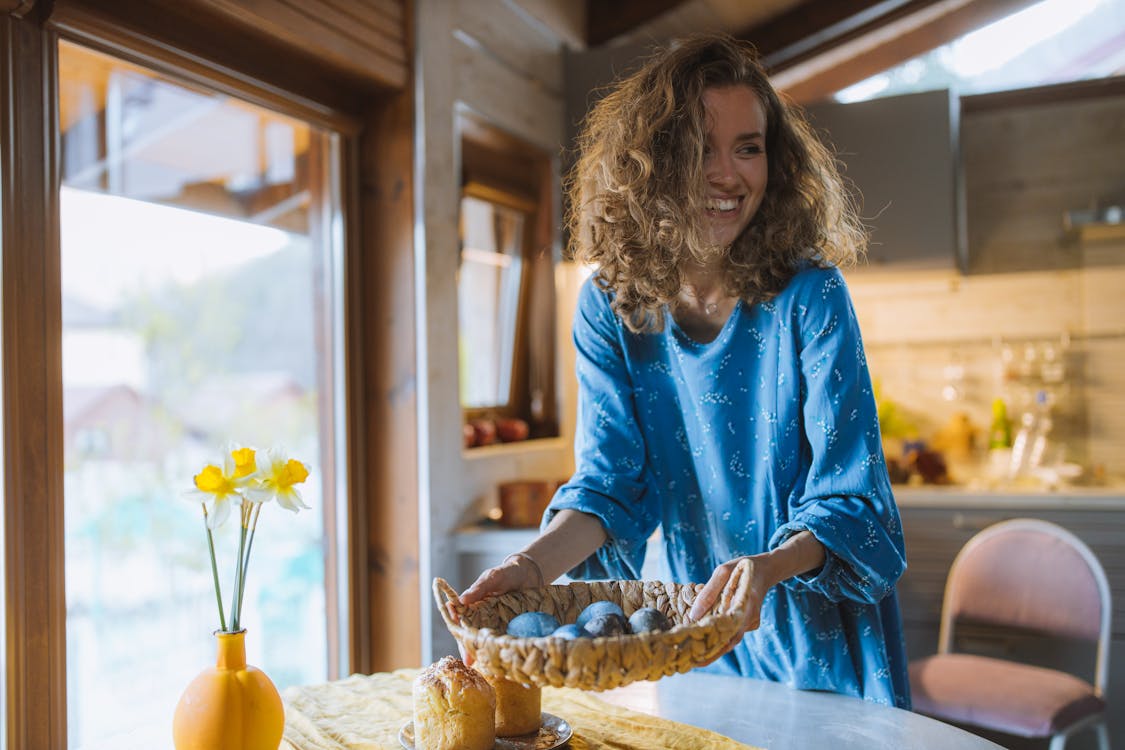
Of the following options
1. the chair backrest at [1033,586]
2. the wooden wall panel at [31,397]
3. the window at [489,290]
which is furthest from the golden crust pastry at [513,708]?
the window at [489,290]

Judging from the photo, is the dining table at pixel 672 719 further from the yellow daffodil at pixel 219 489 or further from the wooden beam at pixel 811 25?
the wooden beam at pixel 811 25

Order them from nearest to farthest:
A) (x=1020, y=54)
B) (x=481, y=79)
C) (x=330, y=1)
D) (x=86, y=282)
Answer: (x=330, y=1), (x=481, y=79), (x=1020, y=54), (x=86, y=282)

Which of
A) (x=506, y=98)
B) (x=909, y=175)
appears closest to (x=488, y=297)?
(x=506, y=98)

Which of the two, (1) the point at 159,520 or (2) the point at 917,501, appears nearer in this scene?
(2) the point at 917,501

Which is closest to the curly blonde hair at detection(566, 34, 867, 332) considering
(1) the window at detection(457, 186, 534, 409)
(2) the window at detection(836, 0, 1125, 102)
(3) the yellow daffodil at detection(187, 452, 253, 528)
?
(3) the yellow daffodil at detection(187, 452, 253, 528)

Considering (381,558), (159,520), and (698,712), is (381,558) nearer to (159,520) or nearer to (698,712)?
(698,712)

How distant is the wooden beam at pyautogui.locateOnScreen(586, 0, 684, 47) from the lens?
366 cm

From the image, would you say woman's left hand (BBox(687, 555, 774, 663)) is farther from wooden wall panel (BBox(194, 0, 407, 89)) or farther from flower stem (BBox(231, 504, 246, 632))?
wooden wall panel (BBox(194, 0, 407, 89))

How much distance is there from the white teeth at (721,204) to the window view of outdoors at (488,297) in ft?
6.08

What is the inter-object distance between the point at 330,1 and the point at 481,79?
72cm

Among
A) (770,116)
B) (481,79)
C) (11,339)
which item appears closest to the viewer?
(770,116)

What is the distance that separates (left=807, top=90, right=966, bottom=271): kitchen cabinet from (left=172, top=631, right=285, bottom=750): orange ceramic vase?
2.90 metres

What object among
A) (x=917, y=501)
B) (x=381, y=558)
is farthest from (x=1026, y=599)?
(x=381, y=558)

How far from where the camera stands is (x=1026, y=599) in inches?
106
